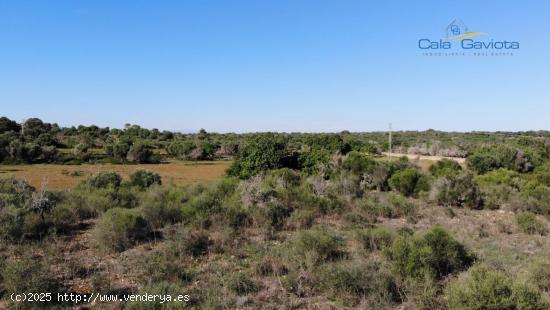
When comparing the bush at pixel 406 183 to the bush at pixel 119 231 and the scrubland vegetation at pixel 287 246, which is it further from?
the bush at pixel 119 231

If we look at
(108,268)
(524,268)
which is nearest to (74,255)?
(108,268)

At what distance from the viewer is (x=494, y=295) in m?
5.58

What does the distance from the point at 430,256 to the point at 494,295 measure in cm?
190

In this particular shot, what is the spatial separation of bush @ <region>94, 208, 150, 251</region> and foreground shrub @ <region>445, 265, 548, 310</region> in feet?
24.2

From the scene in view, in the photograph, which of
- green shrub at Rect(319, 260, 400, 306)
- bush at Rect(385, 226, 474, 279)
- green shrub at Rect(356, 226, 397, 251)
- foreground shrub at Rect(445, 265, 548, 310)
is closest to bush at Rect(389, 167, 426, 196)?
green shrub at Rect(356, 226, 397, 251)

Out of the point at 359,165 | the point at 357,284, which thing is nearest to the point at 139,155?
the point at 359,165

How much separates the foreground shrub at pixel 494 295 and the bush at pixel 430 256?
3.52ft

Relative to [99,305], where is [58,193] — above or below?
above

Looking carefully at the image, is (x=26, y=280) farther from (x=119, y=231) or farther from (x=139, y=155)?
(x=139, y=155)

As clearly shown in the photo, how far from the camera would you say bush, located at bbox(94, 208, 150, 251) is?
904cm

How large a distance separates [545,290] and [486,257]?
1.79 meters

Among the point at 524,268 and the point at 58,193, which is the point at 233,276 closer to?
the point at 524,268

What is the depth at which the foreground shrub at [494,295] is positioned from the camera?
18.1 feet

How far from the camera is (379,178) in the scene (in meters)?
21.7
